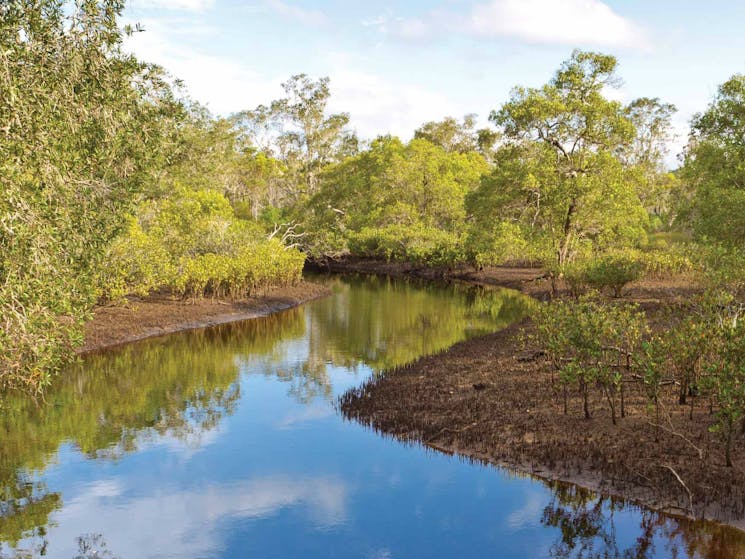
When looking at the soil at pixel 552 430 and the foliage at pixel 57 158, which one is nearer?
the foliage at pixel 57 158

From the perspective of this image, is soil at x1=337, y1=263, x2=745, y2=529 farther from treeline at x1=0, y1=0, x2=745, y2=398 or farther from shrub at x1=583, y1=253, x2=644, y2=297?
shrub at x1=583, y1=253, x2=644, y2=297

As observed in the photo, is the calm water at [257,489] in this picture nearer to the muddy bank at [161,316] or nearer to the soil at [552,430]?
the soil at [552,430]

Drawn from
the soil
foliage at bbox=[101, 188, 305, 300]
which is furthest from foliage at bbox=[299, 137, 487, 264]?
the soil

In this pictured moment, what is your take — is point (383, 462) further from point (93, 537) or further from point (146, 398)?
point (146, 398)

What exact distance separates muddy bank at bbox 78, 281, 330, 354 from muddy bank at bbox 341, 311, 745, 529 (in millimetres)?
12948

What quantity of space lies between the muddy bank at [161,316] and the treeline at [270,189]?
47.2 inches

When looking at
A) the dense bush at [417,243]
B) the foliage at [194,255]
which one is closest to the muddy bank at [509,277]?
the dense bush at [417,243]

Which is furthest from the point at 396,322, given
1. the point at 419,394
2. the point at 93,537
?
the point at 93,537

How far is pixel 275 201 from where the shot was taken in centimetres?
11400

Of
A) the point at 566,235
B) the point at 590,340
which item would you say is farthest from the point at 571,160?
the point at 590,340

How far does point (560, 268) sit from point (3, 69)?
3626cm

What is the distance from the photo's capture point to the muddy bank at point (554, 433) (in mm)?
12719

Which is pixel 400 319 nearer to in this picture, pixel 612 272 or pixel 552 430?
pixel 612 272

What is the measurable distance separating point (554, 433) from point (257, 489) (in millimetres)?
6961
